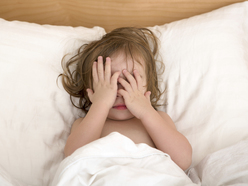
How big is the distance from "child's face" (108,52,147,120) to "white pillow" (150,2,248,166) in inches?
7.2

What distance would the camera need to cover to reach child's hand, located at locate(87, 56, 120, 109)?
88 cm

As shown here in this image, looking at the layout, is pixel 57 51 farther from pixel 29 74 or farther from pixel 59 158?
pixel 59 158

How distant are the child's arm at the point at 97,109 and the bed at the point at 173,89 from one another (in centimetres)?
11

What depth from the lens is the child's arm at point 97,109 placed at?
0.82 m

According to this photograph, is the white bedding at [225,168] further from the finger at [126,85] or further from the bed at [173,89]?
the finger at [126,85]

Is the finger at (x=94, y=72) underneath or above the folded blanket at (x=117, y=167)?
above

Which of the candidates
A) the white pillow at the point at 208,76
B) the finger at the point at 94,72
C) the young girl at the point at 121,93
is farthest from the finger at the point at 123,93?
the white pillow at the point at 208,76

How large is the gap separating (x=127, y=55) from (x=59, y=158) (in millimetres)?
452

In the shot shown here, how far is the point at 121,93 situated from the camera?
0.89m

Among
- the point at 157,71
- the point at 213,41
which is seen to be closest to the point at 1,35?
the point at 157,71

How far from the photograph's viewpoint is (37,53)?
102 centimetres

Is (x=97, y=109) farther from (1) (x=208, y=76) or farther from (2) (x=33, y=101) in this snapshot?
(1) (x=208, y=76)

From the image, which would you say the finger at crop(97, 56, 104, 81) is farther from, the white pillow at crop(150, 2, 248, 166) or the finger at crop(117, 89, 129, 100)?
the white pillow at crop(150, 2, 248, 166)

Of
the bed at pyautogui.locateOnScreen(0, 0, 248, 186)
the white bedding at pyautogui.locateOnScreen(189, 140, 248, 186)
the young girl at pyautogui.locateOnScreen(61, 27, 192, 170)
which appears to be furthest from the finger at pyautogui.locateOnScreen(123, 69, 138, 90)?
the white bedding at pyautogui.locateOnScreen(189, 140, 248, 186)
